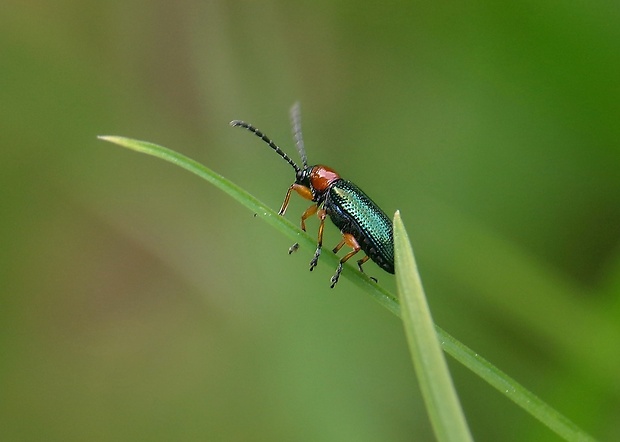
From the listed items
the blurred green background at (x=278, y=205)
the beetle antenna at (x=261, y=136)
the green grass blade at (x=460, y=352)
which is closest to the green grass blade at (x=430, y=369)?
the green grass blade at (x=460, y=352)

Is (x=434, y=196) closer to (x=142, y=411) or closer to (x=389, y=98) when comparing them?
(x=389, y=98)

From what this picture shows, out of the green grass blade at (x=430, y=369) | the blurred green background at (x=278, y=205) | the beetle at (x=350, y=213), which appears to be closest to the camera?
the green grass blade at (x=430, y=369)

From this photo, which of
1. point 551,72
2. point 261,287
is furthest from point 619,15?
point 261,287

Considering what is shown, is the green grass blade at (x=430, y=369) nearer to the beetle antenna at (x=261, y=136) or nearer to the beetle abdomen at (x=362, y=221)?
the beetle abdomen at (x=362, y=221)

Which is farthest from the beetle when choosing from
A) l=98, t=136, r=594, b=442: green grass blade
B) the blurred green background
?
the blurred green background

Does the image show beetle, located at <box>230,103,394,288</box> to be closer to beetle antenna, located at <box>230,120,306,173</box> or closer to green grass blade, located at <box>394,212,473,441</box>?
beetle antenna, located at <box>230,120,306,173</box>
